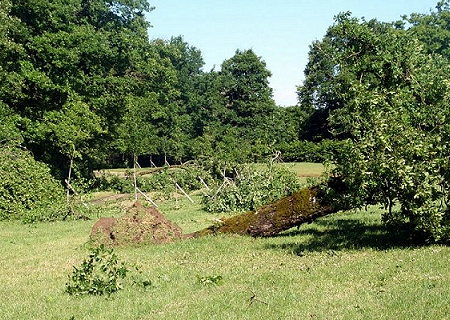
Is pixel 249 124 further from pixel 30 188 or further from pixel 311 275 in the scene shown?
pixel 311 275

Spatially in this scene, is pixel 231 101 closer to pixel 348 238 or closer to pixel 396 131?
pixel 348 238

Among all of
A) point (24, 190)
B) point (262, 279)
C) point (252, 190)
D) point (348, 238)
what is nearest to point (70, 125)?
point (24, 190)

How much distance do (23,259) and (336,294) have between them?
8.73 metres

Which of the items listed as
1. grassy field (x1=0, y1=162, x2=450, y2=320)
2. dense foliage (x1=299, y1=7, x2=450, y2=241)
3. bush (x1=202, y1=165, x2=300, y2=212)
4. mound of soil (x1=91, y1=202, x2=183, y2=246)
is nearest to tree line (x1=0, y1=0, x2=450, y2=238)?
dense foliage (x1=299, y1=7, x2=450, y2=241)

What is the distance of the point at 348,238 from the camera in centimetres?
1248

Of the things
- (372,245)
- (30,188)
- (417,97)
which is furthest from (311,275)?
(30,188)

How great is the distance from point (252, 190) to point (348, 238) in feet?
28.9

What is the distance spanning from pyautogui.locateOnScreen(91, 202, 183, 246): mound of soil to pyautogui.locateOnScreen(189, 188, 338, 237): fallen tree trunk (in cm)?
124

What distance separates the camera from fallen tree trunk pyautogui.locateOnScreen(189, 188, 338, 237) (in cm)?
1213

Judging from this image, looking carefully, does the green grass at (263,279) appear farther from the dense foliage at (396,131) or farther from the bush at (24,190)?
the bush at (24,190)

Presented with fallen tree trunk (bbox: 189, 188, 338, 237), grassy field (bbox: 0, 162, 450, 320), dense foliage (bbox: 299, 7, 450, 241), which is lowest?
grassy field (bbox: 0, 162, 450, 320)

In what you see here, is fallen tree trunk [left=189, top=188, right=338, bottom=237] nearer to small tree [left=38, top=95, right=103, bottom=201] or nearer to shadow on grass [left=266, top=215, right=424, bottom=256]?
shadow on grass [left=266, top=215, right=424, bottom=256]

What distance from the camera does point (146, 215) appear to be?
581 inches

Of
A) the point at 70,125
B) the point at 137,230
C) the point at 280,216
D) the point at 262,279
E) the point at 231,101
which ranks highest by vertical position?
the point at 231,101
